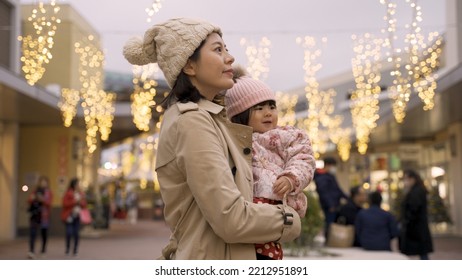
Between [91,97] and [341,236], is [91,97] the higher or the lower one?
the higher one

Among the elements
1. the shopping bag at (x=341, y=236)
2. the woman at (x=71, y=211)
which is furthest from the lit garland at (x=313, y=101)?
the woman at (x=71, y=211)

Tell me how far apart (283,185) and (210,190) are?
26 cm

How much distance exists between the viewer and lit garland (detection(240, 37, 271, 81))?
12.1m

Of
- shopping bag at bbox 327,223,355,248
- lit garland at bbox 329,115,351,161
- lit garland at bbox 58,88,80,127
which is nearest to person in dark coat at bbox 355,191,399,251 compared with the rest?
shopping bag at bbox 327,223,355,248

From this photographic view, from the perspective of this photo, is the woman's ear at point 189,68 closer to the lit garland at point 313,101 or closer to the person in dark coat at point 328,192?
the person in dark coat at point 328,192

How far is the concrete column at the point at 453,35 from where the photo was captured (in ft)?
38.7

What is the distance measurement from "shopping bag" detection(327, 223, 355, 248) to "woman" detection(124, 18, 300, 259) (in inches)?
300

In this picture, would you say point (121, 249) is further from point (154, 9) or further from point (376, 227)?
point (154, 9)

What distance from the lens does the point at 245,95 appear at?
6.75 feet

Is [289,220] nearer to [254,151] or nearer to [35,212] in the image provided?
[254,151]

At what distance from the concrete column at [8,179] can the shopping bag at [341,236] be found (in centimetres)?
907

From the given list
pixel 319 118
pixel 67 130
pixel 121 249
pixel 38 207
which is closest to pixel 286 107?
pixel 319 118

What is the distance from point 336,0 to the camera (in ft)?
20.1
